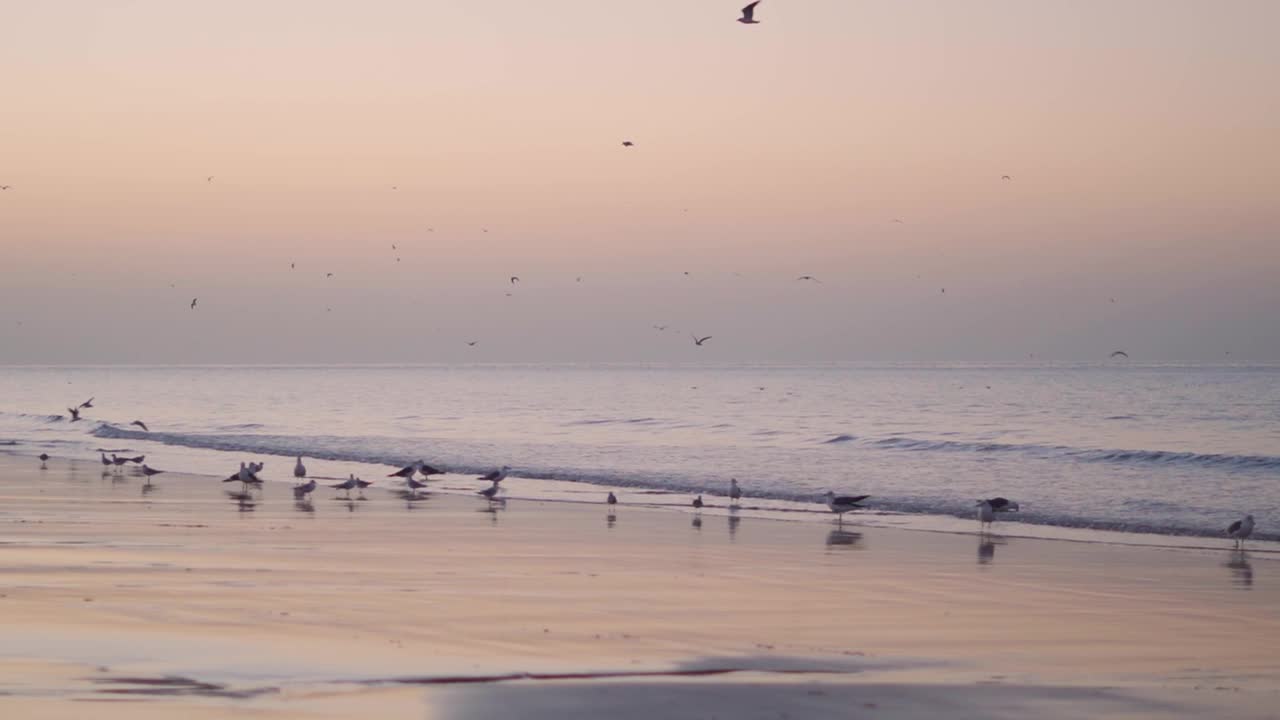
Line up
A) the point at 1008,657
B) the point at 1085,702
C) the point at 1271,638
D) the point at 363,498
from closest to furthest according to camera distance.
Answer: the point at 1085,702
the point at 1008,657
the point at 1271,638
the point at 363,498

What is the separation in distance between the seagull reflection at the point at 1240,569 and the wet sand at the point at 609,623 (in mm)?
95

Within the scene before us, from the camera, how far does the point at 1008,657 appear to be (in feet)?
33.8

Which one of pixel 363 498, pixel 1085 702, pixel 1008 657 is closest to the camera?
pixel 1085 702

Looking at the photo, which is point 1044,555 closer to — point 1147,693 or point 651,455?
point 1147,693

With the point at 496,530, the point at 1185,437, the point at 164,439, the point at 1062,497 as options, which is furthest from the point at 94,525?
the point at 1185,437

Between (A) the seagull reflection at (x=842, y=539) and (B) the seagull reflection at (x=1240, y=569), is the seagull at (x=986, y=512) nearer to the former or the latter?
(A) the seagull reflection at (x=842, y=539)

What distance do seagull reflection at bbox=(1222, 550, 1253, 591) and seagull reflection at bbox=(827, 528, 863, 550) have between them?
4.55m

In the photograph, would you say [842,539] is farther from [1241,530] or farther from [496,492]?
[496,492]

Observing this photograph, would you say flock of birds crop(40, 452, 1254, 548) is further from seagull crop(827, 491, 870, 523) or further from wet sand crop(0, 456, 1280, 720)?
wet sand crop(0, 456, 1280, 720)

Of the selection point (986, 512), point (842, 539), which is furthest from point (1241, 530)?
point (842, 539)

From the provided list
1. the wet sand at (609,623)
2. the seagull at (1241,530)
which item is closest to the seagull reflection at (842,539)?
the wet sand at (609,623)

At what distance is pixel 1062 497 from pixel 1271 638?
1553 cm

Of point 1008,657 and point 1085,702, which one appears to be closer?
point 1085,702

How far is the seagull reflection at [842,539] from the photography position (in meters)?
18.2
